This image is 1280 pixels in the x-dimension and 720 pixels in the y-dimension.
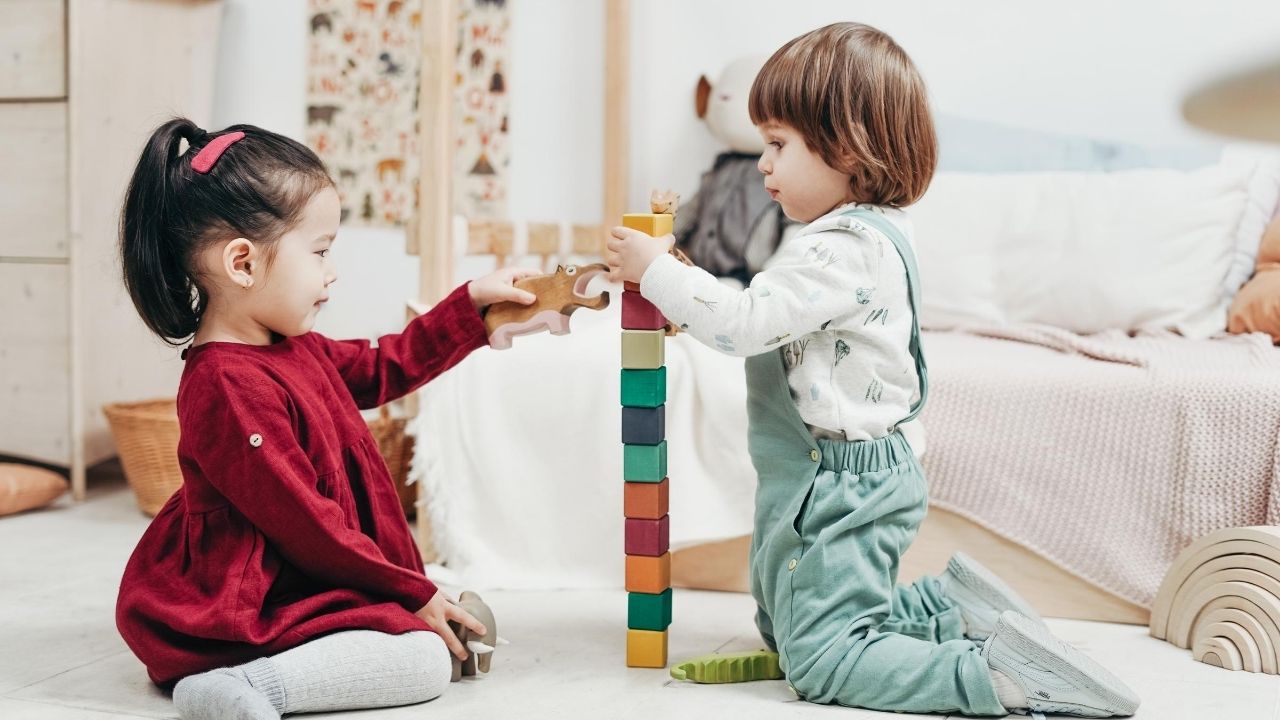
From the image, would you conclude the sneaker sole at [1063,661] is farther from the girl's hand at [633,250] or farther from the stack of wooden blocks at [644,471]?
the girl's hand at [633,250]

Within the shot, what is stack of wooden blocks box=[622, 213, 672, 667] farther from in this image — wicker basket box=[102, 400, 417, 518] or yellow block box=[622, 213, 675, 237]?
wicker basket box=[102, 400, 417, 518]

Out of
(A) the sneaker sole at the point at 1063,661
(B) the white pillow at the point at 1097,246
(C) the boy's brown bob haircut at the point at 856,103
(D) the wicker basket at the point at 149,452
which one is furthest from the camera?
(D) the wicker basket at the point at 149,452

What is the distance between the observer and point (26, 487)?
218 centimetres

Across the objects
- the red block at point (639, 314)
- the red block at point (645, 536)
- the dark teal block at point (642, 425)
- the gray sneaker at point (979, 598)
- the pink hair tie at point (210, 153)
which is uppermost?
the pink hair tie at point (210, 153)

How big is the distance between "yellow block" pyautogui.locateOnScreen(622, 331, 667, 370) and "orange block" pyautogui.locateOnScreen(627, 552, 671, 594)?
0.21 m

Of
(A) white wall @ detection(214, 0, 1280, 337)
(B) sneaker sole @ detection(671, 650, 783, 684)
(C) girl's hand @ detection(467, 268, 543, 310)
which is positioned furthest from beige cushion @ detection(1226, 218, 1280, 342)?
(C) girl's hand @ detection(467, 268, 543, 310)

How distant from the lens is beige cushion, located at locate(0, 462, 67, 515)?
7.09 feet

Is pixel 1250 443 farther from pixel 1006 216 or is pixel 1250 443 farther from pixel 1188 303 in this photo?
pixel 1006 216

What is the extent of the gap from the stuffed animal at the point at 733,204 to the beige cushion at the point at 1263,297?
0.77m

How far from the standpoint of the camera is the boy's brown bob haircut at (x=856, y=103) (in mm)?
1249

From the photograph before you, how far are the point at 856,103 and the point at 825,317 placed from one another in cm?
22

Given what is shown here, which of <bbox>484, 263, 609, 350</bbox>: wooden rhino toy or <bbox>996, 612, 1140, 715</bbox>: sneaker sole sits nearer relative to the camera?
<bbox>996, 612, 1140, 715</bbox>: sneaker sole

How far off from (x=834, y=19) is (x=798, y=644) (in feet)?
4.90

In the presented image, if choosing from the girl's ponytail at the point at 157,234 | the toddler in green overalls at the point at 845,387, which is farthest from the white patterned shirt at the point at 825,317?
the girl's ponytail at the point at 157,234
